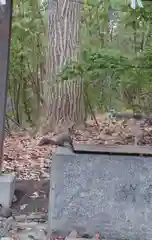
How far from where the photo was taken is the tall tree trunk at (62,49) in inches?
285

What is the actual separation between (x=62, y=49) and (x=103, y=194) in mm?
4201

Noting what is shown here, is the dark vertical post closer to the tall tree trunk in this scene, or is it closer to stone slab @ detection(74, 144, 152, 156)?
stone slab @ detection(74, 144, 152, 156)

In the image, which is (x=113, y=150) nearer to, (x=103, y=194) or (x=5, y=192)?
(x=103, y=194)

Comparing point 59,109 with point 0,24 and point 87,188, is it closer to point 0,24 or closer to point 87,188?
point 0,24

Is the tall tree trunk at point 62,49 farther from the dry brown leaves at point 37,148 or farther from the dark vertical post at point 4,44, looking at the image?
the dark vertical post at point 4,44

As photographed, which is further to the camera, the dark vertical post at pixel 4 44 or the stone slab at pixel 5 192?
the dark vertical post at pixel 4 44

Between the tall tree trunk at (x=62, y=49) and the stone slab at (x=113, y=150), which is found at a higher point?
the tall tree trunk at (x=62, y=49)

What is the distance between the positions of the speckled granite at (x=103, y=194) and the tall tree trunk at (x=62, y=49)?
3.79 meters

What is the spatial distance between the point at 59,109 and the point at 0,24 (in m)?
3.01

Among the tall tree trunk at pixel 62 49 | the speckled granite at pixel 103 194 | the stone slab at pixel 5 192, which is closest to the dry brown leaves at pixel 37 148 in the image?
the tall tree trunk at pixel 62 49

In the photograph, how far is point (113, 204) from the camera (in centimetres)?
347

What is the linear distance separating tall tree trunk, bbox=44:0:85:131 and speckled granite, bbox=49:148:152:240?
3.79 meters

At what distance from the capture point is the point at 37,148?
668cm

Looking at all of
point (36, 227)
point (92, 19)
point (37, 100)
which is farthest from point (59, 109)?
point (36, 227)
